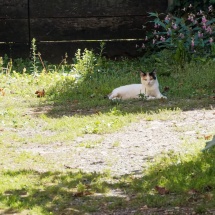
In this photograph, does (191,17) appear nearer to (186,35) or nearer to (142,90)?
(186,35)

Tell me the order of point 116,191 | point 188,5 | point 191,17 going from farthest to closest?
point 188,5 → point 191,17 → point 116,191

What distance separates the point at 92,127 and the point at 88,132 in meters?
0.13

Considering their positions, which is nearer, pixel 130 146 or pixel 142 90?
pixel 130 146

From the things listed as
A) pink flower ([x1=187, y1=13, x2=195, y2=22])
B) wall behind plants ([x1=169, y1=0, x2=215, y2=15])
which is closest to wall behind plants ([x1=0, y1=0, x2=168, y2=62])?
wall behind plants ([x1=169, y1=0, x2=215, y2=15])

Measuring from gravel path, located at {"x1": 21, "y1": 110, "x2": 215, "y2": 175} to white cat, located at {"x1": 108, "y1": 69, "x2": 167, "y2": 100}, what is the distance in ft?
5.46

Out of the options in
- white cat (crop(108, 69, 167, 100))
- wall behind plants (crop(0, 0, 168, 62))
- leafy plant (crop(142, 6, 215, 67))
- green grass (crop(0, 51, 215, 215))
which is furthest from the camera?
wall behind plants (crop(0, 0, 168, 62))

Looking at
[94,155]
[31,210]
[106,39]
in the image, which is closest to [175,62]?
[106,39]

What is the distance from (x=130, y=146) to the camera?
281 inches

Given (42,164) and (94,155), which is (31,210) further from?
(94,155)

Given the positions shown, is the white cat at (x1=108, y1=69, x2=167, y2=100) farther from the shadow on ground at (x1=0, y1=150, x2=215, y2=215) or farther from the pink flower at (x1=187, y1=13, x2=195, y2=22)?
the shadow on ground at (x1=0, y1=150, x2=215, y2=215)

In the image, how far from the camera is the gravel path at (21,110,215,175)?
6430 mm

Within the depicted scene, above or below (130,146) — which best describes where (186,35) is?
above

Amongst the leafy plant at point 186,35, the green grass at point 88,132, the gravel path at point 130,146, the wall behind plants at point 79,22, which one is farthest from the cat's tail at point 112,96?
the wall behind plants at point 79,22

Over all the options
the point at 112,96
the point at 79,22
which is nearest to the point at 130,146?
the point at 112,96
